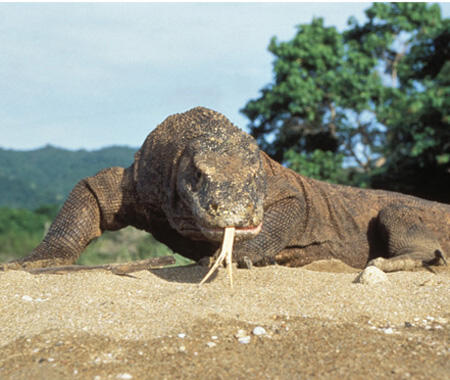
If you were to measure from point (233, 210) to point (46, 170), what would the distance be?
14995 centimetres

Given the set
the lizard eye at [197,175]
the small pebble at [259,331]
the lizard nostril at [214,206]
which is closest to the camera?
the small pebble at [259,331]

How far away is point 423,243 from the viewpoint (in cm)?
544

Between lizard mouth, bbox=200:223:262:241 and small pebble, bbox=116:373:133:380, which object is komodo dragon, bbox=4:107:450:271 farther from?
small pebble, bbox=116:373:133:380

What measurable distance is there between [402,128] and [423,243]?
1052 centimetres

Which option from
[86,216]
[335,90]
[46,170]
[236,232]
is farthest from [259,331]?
[46,170]

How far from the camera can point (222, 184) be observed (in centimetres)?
344

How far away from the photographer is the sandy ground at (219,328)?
7.26ft

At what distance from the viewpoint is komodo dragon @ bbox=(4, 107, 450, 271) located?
3559mm

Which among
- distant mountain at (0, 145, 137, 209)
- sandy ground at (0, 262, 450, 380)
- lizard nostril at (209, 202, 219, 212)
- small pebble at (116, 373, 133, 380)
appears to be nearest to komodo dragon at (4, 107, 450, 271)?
lizard nostril at (209, 202, 219, 212)

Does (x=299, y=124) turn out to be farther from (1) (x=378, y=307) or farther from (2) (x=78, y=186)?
(1) (x=378, y=307)

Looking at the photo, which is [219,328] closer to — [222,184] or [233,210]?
[233,210]

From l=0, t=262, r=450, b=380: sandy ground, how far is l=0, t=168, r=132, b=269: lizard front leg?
3.51 feet

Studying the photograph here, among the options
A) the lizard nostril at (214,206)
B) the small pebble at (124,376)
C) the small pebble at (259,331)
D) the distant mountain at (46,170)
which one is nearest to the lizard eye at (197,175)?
the lizard nostril at (214,206)

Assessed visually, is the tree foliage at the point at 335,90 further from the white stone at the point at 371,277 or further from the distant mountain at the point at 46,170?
the distant mountain at the point at 46,170
